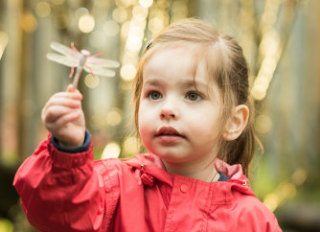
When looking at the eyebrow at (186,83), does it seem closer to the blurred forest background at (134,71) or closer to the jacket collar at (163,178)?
the jacket collar at (163,178)

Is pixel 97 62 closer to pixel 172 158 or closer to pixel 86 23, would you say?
pixel 172 158

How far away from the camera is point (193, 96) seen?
5.37 ft

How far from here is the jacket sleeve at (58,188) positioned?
134 centimetres

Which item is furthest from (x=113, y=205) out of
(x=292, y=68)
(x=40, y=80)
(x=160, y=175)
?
(x=292, y=68)

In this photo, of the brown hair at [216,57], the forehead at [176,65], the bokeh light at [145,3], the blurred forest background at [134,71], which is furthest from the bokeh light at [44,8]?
the forehead at [176,65]

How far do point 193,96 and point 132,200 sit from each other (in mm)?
379

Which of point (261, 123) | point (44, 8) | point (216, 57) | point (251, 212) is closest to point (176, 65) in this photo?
point (216, 57)

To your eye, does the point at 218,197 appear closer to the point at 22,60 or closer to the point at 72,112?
the point at 72,112

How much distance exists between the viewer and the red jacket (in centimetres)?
136

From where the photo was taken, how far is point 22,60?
5.39m

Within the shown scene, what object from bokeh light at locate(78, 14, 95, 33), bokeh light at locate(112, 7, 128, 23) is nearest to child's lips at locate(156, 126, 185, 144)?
bokeh light at locate(78, 14, 95, 33)

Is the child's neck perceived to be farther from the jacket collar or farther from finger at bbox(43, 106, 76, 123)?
finger at bbox(43, 106, 76, 123)

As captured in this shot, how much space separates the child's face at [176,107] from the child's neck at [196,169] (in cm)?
6

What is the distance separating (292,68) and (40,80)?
137 inches
